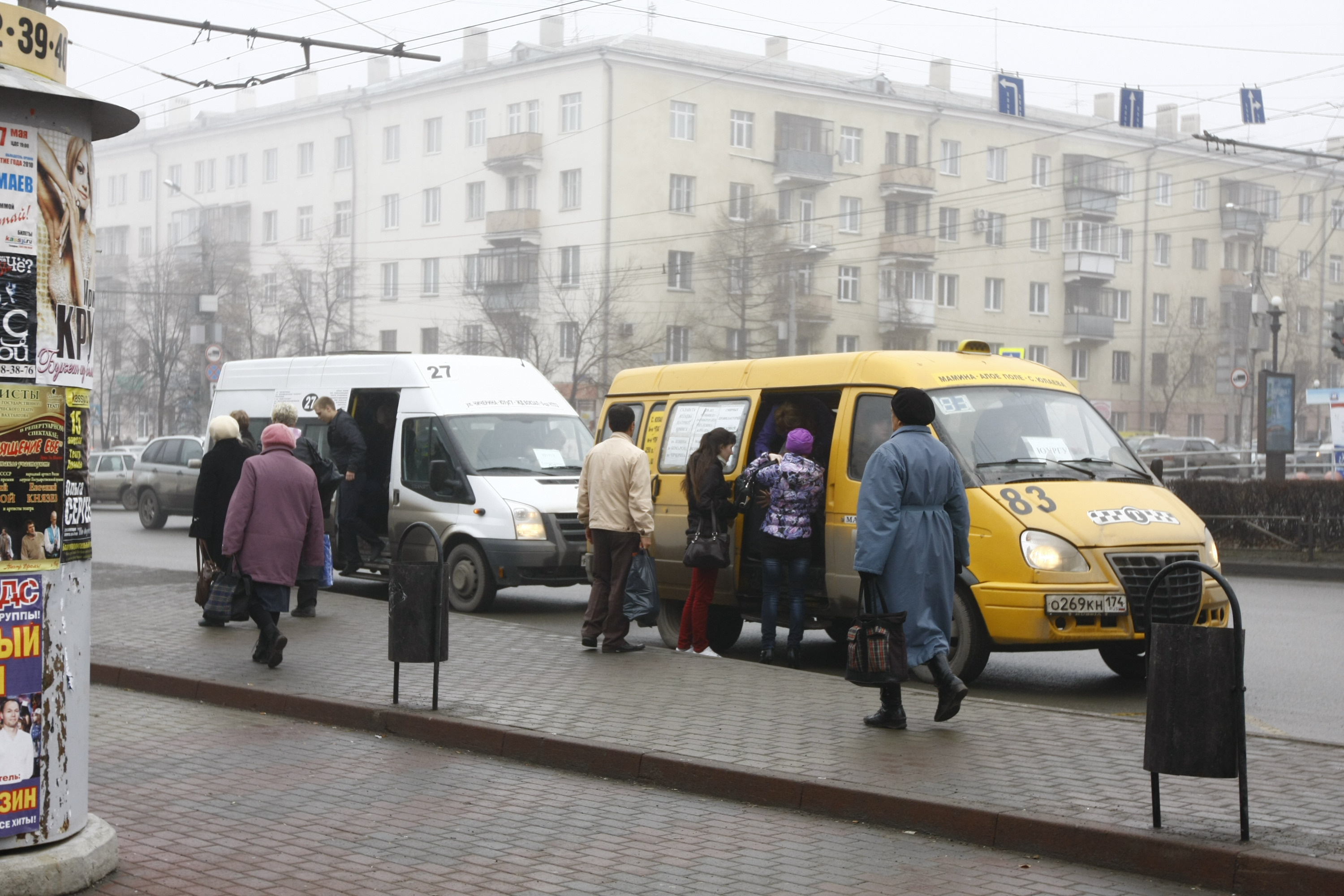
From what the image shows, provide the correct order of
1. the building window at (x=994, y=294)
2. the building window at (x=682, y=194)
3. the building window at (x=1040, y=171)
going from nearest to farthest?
1. the building window at (x=682, y=194)
2. the building window at (x=994, y=294)
3. the building window at (x=1040, y=171)

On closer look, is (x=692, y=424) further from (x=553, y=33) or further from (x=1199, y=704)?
(x=553, y=33)

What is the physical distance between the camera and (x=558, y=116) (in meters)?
57.3

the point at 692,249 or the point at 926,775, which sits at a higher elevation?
the point at 692,249

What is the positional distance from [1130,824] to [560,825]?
7.66 feet

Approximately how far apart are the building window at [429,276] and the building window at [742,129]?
43.8 ft

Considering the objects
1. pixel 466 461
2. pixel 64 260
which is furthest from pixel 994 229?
pixel 64 260

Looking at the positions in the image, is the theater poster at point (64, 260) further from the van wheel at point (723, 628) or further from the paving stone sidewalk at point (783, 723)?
the van wheel at point (723, 628)

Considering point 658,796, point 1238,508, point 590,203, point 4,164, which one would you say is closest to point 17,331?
point 4,164

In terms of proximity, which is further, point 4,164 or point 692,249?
point 692,249

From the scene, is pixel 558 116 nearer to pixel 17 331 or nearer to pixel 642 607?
pixel 642 607

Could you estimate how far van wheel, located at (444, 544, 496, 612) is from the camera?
14.4m

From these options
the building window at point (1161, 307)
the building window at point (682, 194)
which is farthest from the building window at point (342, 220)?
the building window at point (1161, 307)

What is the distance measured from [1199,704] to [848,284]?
5810 cm

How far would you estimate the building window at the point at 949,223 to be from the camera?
2569 inches
